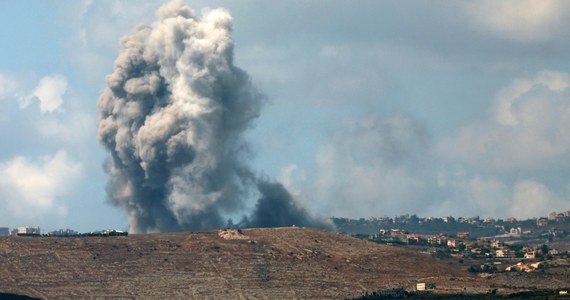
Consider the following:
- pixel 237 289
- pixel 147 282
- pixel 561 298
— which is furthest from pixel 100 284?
pixel 561 298

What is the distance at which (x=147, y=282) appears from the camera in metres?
199

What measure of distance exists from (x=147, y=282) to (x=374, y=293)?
36138 millimetres

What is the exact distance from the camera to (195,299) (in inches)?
7554

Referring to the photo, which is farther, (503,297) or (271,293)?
(271,293)

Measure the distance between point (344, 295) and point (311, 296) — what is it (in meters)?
5.62

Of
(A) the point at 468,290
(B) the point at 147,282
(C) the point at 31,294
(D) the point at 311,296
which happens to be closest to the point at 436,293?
(A) the point at 468,290

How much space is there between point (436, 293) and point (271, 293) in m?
25.9

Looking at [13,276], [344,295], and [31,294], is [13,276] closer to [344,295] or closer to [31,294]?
[31,294]

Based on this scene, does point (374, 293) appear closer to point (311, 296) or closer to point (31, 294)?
point (311, 296)

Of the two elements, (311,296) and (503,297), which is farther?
(311,296)

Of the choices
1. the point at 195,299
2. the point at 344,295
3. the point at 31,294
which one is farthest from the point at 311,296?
the point at 31,294

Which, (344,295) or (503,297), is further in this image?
(344,295)

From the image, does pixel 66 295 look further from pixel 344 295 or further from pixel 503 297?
pixel 503 297

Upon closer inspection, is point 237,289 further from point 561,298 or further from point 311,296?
point 561,298
